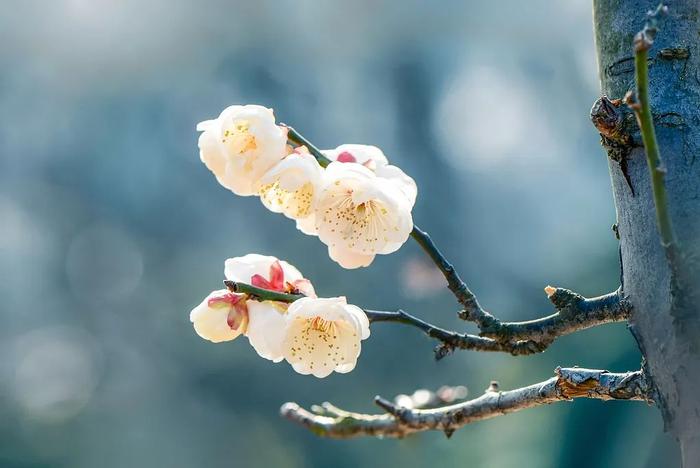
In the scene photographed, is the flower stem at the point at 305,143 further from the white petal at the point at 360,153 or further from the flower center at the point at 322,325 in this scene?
the flower center at the point at 322,325

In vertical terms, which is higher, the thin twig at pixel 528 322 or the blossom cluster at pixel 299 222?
the blossom cluster at pixel 299 222

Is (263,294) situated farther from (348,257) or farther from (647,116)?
(647,116)

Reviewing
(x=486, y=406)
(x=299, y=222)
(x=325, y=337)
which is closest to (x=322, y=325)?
(x=325, y=337)

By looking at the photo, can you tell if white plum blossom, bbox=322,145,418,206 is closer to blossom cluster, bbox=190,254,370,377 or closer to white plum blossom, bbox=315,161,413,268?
white plum blossom, bbox=315,161,413,268

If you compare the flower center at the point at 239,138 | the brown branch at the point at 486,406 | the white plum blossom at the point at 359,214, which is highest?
the flower center at the point at 239,138

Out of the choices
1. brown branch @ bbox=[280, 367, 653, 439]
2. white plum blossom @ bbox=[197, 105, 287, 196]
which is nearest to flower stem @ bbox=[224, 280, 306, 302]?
white plum blossom @ bbox=[197, 105, 287, 196]

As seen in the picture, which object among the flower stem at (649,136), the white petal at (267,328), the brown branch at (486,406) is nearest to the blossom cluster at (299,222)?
the white petal at (267,328)
